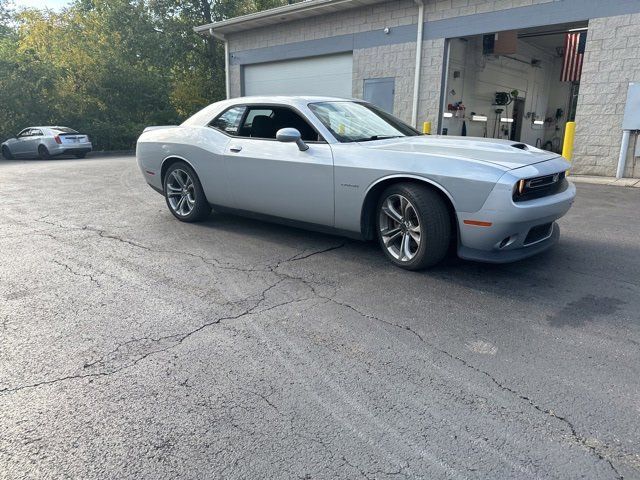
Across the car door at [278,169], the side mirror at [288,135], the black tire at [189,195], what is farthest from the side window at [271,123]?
the black tire at [189,195]

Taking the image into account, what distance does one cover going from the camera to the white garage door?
14656 millimetres

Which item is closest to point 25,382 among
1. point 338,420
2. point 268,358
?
point 268,358

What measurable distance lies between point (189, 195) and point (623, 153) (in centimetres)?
911

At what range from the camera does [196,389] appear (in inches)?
99.0

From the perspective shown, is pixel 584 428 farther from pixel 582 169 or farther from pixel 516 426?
pixel 582 169

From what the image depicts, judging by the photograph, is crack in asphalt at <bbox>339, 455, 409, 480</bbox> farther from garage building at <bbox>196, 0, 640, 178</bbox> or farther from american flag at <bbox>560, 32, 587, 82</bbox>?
american flag at <bbox>560, 32, 587, 82</bbox>

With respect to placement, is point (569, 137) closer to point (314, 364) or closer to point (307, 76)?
point (307, 76)

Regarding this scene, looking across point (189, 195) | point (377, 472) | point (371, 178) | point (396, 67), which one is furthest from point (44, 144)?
point (377, 472)

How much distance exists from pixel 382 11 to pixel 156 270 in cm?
1140

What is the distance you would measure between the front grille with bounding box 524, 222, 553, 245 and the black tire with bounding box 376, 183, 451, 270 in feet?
2.09

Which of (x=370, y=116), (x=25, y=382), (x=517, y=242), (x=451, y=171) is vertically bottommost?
(x=25, y=382)

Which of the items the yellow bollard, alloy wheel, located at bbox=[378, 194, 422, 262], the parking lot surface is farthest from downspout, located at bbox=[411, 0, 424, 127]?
alloy wheel, located at bbox=[378, 194, 422, 262]

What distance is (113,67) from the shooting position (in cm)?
2380

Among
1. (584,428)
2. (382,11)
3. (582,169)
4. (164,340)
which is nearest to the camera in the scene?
(584,428)
